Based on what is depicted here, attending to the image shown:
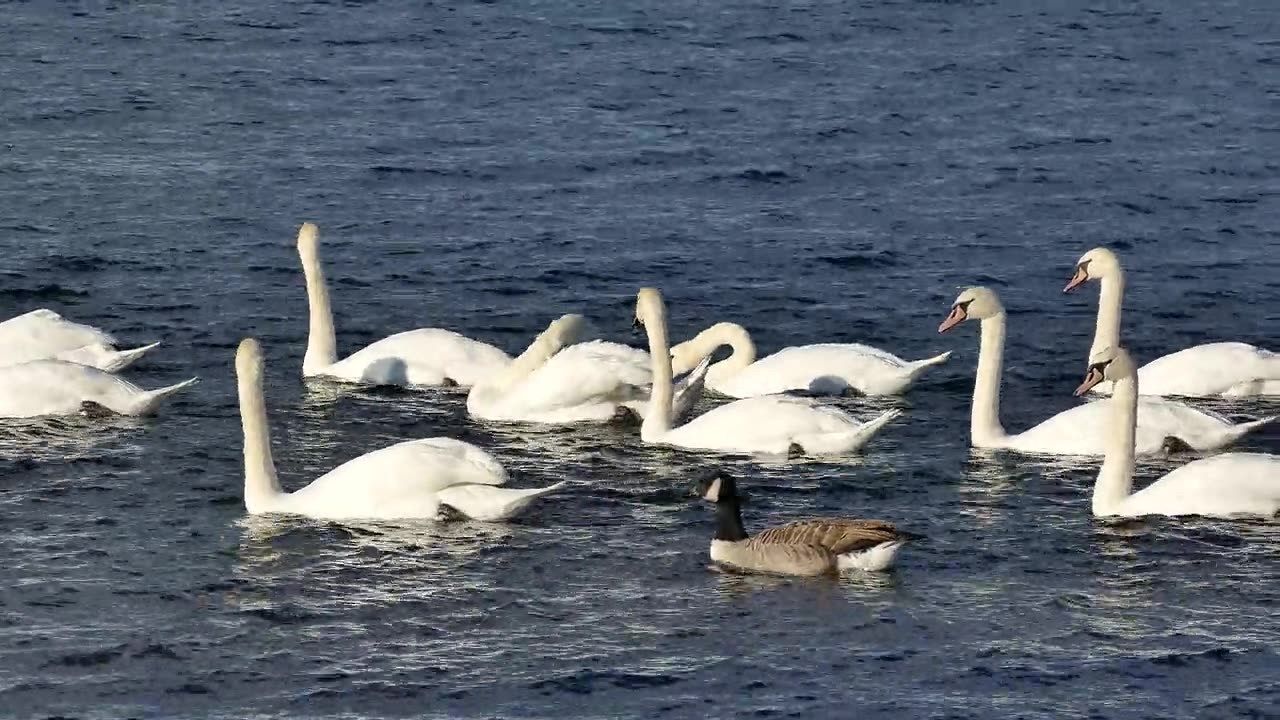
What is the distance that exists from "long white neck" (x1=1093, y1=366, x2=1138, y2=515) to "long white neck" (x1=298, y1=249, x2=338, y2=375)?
7869mm

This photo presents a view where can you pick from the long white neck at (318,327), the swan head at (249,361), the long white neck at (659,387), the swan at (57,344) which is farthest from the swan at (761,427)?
the swan at (57,344)

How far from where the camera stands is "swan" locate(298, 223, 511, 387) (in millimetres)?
22953

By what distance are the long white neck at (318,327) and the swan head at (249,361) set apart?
4.13m

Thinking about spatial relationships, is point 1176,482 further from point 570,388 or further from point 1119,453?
point 570,388

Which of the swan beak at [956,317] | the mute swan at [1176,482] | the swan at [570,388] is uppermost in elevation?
the swan beak at [956,317]

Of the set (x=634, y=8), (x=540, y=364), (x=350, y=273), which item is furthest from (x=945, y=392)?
(x=634, y=8)

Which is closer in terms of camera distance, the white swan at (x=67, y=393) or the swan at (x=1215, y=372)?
the white swan at (x=67, y=393)

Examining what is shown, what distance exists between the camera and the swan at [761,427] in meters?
20.4

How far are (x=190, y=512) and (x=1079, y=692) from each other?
7178 mm

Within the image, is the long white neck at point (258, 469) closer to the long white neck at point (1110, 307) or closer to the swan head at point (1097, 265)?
the swan head at point (1097, 265)

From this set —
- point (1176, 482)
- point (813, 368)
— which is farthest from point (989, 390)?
point (1176, 482)

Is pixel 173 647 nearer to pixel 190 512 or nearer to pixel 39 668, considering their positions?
pixel 39 668

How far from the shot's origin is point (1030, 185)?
31219mm

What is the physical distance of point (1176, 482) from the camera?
61.2 ft
